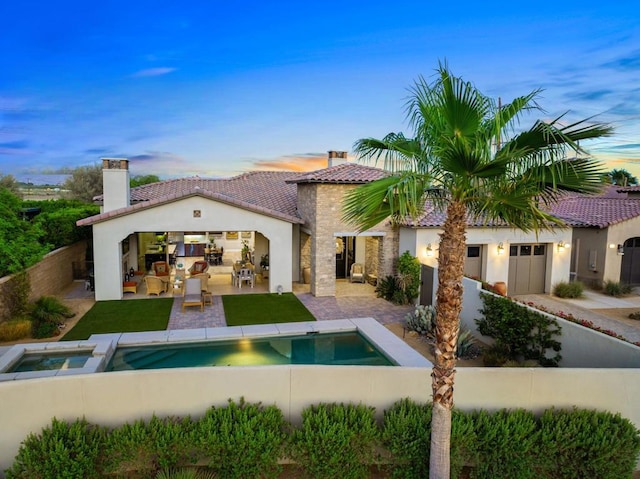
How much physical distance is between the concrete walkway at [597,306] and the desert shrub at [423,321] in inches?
210

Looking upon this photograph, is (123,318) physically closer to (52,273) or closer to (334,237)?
(52,273)

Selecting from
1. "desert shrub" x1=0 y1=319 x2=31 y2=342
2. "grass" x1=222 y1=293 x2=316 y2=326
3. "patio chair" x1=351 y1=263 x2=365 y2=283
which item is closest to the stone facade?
"grass" x1=222 y1=293 x2=316 y2=326

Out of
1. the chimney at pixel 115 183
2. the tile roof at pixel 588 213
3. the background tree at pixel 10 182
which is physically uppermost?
the background tree at pixel 10 182

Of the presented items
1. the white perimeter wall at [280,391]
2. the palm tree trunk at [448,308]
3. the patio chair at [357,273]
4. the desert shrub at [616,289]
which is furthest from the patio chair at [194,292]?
the desert shrub at [616,289]

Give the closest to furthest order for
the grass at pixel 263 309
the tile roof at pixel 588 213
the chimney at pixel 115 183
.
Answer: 1. the grass at pixel 263 309
2. the tile roof at pixel 588 213
3. the chimney at pixel 115 183

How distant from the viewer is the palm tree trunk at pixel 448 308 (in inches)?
248

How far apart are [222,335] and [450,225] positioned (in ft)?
31.7

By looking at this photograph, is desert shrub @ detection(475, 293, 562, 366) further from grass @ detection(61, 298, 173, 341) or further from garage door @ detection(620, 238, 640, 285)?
garage door @ detection(620, 238, 640, 285)

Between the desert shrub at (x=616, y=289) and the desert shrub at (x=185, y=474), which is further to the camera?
the desert shrub at (x=616, y=289)

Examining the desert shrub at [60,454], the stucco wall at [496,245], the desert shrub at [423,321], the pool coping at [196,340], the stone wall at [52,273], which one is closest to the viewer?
the desert shrub at [60,454]

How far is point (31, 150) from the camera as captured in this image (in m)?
39.3

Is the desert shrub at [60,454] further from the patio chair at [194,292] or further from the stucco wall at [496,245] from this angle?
the stucco wall at [496,245]

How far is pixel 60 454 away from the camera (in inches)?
271

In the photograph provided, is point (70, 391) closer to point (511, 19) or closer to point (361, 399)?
point (361, 399)
